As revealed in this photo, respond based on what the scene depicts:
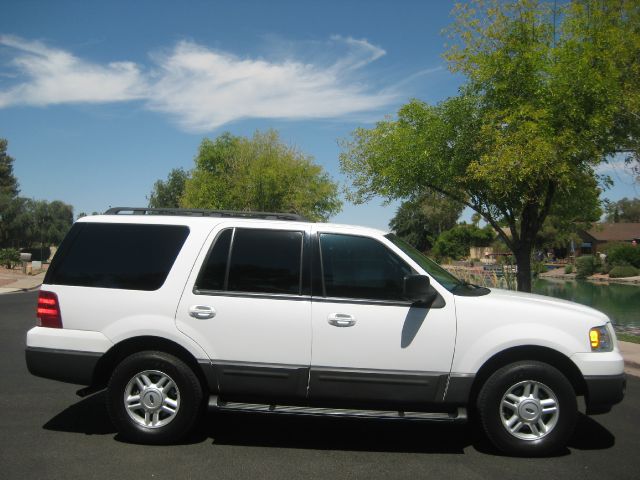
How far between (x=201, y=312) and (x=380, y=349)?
60.9 inches

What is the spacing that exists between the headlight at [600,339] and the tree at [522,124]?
7.68m

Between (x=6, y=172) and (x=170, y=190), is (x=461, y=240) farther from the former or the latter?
(x=6, y=172)

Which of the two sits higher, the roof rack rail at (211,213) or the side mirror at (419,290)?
the roof rack rail at (211,213)

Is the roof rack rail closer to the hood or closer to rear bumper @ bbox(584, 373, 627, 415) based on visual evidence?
the hood

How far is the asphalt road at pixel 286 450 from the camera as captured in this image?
15.2ft

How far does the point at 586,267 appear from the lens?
147 feet

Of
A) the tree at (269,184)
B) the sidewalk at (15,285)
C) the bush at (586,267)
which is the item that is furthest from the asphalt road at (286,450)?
the bush at (586,267)

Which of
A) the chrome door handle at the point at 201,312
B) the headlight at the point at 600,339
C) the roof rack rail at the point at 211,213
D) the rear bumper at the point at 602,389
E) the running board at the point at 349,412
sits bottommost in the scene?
the running board at the point at 349,412

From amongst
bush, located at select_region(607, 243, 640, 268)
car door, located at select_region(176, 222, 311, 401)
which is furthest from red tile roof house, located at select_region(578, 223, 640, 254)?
car door, located at select_region(176, 222, 311, 401)

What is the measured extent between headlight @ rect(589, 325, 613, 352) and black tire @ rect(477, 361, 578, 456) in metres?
0.38

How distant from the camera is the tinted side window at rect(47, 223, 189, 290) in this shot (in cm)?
534

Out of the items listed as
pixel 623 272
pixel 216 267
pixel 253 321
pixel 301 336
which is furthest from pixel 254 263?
pixel 623 272

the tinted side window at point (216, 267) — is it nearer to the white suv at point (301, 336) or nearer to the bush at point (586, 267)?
the white suv at point (301, 336)

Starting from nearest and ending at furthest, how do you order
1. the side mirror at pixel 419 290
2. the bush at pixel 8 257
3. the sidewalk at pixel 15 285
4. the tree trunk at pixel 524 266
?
the side mirror at pixel 419 290 < the tree trunk at pixel 524 266 < the sidewalk at pixel 15 285 < the bush at pixel 8 257
